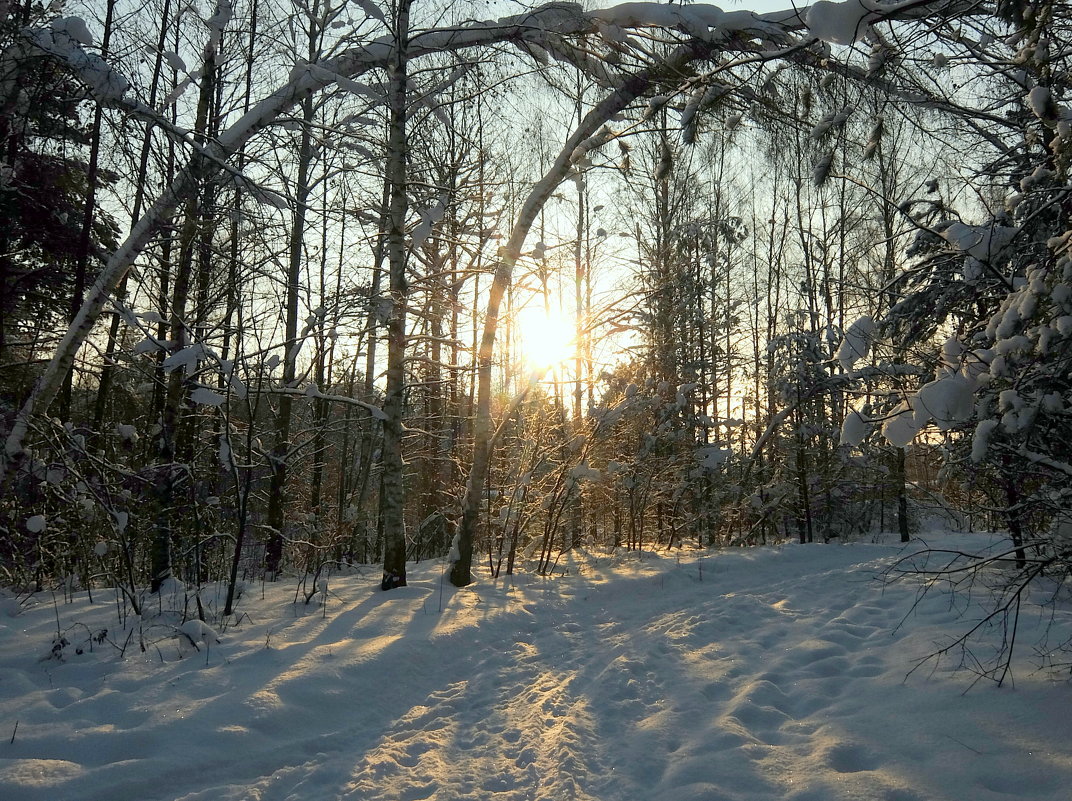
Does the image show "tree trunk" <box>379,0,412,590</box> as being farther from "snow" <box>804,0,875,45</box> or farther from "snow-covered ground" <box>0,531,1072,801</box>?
"snow" <box>804,0,875,45</box>

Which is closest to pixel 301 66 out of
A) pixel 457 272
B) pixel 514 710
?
pixel 457 272

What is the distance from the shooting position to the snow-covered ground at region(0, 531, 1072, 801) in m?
2.70

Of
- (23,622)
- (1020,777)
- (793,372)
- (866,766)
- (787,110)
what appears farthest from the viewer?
(793,372)

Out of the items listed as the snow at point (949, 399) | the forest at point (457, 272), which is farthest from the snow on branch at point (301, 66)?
the snow at point (949, 399)

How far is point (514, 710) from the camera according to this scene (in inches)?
148

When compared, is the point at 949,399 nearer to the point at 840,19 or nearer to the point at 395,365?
the point at 840,19

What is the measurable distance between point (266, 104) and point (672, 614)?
6.43m

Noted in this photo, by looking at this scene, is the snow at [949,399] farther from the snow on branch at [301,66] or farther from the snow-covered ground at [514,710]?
the snow on branch at [301,66]

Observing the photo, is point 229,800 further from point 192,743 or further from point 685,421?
point 685,421

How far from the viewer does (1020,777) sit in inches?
100

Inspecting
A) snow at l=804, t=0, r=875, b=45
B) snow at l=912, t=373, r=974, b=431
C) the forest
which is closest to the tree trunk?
the forest

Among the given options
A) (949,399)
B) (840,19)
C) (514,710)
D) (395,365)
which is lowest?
(514,710)

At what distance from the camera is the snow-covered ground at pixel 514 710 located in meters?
2.70

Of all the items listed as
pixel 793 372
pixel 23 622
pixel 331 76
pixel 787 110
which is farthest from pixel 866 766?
pixel 793 372
